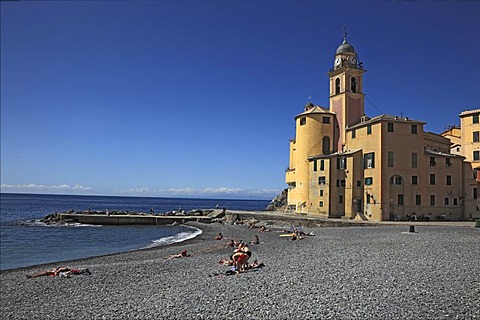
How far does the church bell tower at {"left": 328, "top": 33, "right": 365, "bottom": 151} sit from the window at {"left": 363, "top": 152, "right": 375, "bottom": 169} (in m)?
6.88

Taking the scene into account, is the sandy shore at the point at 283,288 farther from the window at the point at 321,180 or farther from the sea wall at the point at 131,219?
the sea wall at the point at 131,219

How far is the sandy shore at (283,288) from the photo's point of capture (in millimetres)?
11031

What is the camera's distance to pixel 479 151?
4166 cm

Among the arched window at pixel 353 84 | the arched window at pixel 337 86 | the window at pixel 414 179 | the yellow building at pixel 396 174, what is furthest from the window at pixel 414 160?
the arched window at pixel 337 86

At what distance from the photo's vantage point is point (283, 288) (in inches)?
527

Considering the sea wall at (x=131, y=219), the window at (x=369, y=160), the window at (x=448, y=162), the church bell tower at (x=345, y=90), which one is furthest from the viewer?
the sea wall at (x=131, y=219)

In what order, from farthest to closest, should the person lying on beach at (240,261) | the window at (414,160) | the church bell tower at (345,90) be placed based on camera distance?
the church bell tower at (345,90) → the window at (414,160) → the person lying on beach at (240,261)

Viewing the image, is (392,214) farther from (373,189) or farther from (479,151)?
(479,151)

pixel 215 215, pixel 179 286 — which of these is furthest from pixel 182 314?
pixel 215 215

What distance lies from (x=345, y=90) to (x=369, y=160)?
12.1m

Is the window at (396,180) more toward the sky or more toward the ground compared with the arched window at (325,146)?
more toward the ground

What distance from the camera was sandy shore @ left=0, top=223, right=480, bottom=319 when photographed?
1103 cm

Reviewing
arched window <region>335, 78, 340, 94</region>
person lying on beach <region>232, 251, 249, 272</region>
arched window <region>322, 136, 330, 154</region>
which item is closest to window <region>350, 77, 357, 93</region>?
arched window <region>335, 78, 340, 94</region>

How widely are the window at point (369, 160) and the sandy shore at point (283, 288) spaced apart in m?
18.6
